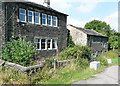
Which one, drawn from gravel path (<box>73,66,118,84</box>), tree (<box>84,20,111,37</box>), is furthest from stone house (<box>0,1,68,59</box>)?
tree (<box>84,20,111,37</box>)

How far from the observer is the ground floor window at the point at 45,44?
1524 centimetres

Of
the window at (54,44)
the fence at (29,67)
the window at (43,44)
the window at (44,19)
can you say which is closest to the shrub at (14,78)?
the fence at (29,67)

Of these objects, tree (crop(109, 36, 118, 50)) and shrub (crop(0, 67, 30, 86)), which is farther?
tree (crop(109, 36, 118, 50))

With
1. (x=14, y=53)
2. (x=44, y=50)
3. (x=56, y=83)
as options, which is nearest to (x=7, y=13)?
(x=14, y=53)

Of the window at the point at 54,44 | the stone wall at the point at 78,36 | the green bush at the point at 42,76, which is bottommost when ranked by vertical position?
the green bush at the point at 42,76

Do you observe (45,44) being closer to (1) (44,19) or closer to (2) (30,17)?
(1) (44,19)

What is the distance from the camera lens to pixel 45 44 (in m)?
15.9

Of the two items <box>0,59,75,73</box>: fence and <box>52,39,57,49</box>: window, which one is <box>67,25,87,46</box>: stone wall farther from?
<box>0,59,75,73</box>: fence

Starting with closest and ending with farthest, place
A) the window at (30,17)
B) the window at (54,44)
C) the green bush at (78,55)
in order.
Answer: the green bush at (78,55) → the window at (30,17) → the window at (54,44)

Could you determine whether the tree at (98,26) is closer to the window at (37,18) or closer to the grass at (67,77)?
the window at (37,18)

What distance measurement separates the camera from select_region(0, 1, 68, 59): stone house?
40.0 ft

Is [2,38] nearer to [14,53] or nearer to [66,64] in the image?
[14,53]

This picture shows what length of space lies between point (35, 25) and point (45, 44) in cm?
293

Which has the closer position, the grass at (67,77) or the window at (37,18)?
the grass at (67,77)
